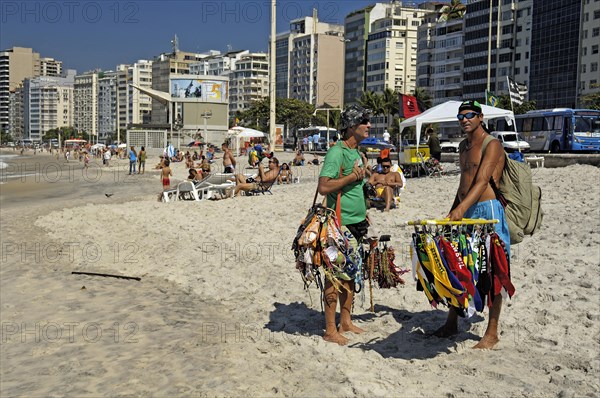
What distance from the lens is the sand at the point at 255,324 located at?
14.3 ft

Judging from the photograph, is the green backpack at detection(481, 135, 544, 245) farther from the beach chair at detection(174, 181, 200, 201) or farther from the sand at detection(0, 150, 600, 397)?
the beach chair at detection(174, 181, 200, 201)

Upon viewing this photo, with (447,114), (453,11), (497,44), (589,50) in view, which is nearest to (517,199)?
(447,114)

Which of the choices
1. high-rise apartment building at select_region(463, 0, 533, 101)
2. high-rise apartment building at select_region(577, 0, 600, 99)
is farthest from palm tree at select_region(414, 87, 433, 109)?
high-rise apartment building at select_region(577, 0, 600, 99)

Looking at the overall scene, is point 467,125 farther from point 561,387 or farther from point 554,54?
point 554,54

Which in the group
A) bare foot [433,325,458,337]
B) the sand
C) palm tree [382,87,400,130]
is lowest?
the sand

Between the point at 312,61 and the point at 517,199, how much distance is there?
438 feet

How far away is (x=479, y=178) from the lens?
14.8ft

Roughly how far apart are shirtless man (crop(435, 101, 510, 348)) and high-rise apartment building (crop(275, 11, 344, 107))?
4945 inches

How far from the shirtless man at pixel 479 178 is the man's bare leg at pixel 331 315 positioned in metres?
1.07

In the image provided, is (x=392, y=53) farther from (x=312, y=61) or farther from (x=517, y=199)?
(x=517, y=199)

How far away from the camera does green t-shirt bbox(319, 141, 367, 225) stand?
473 centimetres

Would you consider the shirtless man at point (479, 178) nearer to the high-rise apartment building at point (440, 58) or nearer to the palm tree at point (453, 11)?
the high-rise apartment building at point (440, 58)

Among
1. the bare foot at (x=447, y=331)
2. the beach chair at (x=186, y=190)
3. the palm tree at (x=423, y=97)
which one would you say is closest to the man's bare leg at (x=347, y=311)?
the bare foot at (x=447, y=331)

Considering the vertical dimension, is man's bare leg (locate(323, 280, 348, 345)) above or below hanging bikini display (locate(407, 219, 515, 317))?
below
